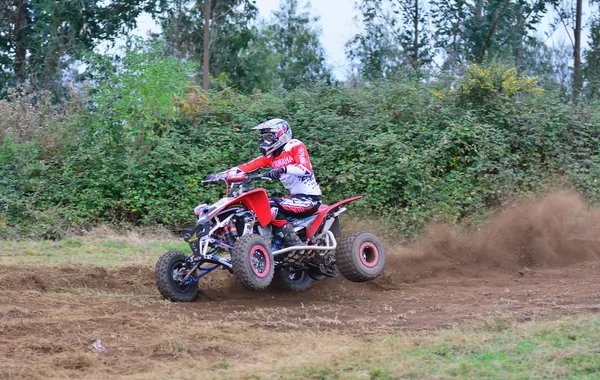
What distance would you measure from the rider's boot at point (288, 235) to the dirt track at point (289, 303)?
745 mm

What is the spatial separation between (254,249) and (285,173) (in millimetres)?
1143

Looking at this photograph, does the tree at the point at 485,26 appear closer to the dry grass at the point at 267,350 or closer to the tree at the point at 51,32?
the tree at the point at 51,32

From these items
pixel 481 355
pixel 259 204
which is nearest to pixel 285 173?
pixel 259 204

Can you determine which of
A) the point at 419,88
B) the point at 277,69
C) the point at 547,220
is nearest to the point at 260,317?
the point at 547,220

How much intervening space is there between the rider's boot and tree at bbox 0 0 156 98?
1877 centimetres

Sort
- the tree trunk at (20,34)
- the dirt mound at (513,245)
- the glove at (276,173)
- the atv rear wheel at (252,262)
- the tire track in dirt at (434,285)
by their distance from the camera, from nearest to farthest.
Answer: the tire track in dirt at (434,285)
the atv rear wheel at (252,262)
the glove at (276,173)
the dirt mound at (513,245)
the tree trunk at (20,34)

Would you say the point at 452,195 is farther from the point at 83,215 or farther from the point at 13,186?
the point at 13,186

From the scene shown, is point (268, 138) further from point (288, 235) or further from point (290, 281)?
point (290, 281)

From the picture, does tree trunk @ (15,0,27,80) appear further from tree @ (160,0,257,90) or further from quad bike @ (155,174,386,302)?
quad bike @ (155,174,386,302)

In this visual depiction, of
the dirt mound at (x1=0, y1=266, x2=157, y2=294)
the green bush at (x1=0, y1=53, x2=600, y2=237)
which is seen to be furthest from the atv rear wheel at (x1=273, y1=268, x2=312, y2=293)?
the green bush at (x1=0, y1=53, x2=600, y2=237)

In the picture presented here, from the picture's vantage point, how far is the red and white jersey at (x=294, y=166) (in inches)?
385

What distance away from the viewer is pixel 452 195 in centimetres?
1683

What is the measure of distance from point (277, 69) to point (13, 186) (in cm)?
2073

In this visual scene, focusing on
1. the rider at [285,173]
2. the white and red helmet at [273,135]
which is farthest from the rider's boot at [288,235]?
the white and red helmet at [273,135]
